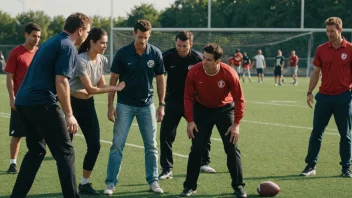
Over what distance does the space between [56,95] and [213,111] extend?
2078 millimetres

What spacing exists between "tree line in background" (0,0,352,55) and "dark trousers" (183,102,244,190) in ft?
167

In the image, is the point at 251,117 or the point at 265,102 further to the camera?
the point at 265,102

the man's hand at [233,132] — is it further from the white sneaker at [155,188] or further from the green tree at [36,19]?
the green tree at [36,19]

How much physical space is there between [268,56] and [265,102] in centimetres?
3466

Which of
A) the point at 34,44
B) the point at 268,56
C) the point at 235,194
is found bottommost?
the point at 268,56

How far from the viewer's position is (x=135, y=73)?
27.5 ft

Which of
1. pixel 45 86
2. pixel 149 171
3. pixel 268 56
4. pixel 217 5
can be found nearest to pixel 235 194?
pixel 149 171

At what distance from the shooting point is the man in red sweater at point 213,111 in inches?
319

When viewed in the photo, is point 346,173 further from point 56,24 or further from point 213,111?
point 56,24

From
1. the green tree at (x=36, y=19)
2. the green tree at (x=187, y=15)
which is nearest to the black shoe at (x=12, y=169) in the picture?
the green tree at (x=36, y=19)

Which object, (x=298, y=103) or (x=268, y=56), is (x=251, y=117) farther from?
(x=268, y=56)

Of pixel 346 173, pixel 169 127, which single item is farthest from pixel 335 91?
pixel 169 127

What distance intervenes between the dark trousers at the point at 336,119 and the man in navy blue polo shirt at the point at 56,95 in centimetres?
395

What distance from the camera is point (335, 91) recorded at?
31.4 feet
